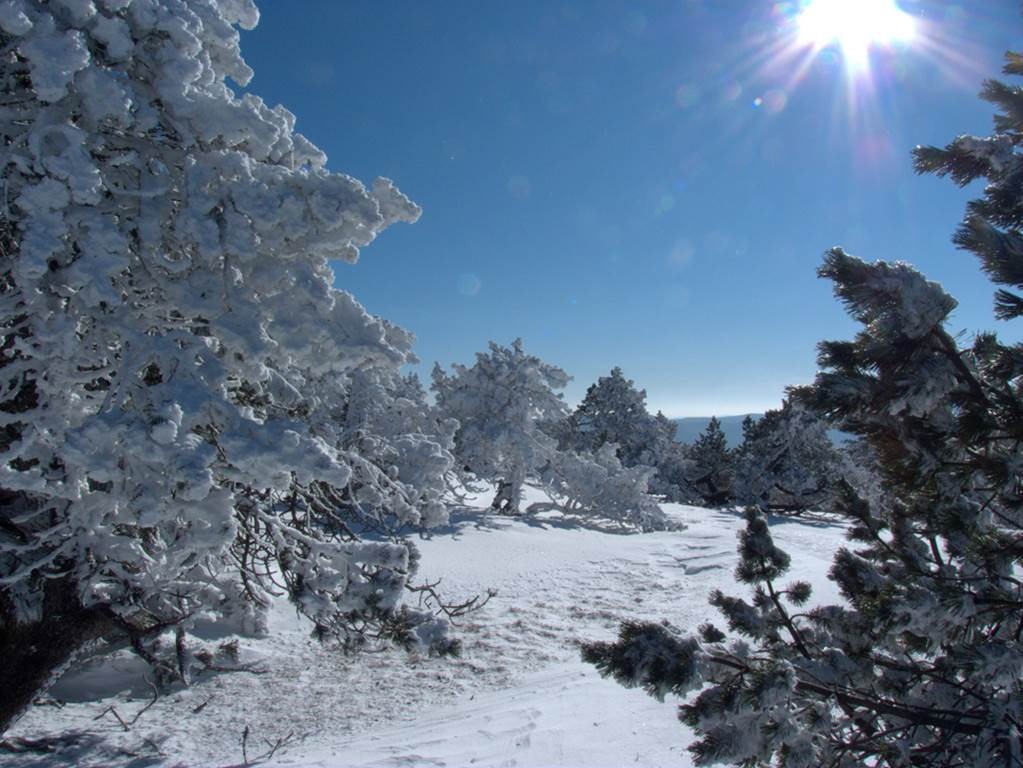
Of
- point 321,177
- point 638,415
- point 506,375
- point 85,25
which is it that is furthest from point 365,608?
point 638,415

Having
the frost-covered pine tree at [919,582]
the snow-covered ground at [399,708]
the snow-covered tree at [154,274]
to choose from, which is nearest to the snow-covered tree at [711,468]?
the snow-covered ground at [399,708]

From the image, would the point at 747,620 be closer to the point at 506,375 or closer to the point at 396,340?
the point at 396,340

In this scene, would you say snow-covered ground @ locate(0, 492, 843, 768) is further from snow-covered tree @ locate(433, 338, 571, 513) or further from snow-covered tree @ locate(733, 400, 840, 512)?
snow-covered tree @ locate(733, 400, 840, 512)

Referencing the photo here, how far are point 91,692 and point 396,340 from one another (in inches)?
193

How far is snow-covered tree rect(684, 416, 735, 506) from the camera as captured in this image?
37469 mm

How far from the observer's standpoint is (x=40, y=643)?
3.83 m

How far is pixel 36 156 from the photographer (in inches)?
103

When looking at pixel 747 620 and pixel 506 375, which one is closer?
pixel 747 620

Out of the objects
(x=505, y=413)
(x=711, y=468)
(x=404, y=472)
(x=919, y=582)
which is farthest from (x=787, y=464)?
(x=919, y=582)

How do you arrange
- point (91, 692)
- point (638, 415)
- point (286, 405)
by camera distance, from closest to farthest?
point (286, 405), point (91, 692), point (638, 415)

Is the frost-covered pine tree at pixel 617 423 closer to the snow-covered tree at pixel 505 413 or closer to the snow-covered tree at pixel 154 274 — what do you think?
the snow-covered tree at pixel 505 413

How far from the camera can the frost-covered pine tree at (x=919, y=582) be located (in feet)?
6.94

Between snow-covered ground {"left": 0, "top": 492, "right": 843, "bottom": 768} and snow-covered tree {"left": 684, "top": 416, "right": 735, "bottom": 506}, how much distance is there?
2918cm

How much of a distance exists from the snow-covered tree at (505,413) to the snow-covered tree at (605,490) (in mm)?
902
